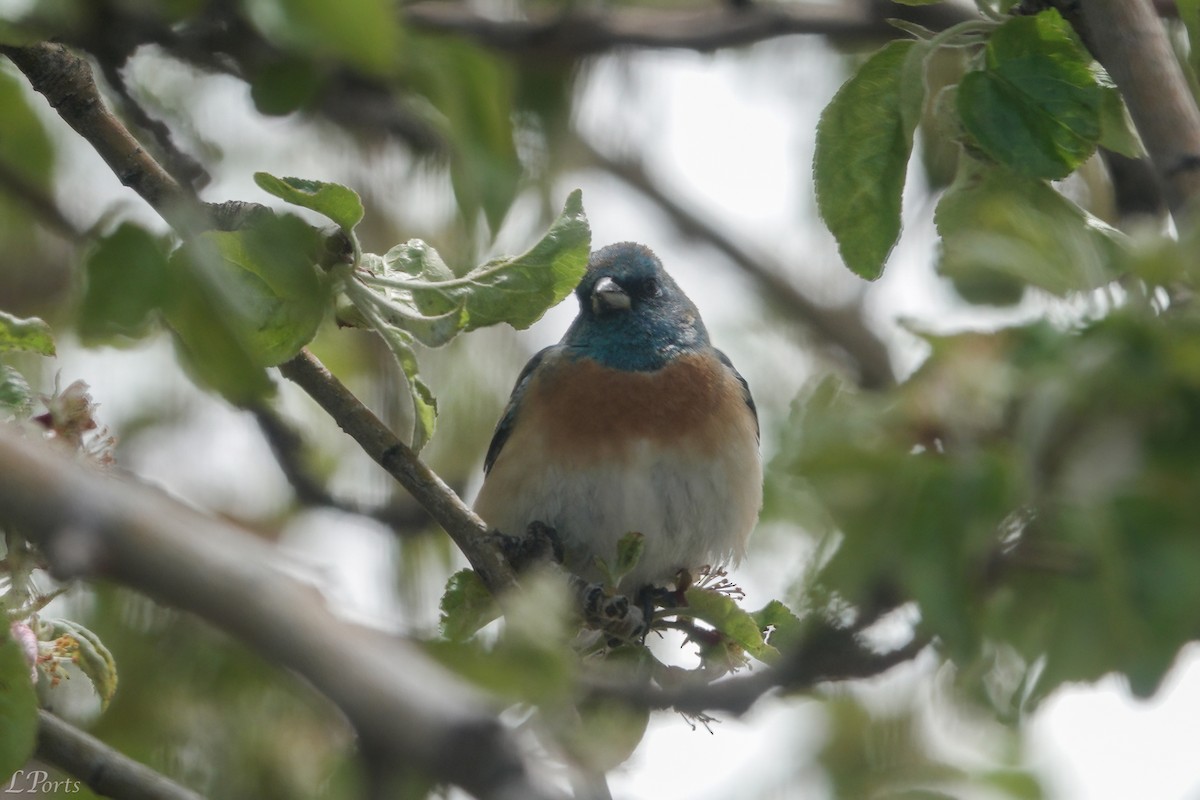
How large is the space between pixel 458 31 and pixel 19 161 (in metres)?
2.36

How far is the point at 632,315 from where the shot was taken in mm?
6484

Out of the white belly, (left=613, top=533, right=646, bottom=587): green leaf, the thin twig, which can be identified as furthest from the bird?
(left=613, top=533, right=646, bottom=587): green leaf

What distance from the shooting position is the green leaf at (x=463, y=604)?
3.92 m

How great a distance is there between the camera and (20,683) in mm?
2455

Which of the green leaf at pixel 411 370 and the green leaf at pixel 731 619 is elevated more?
the green leaf at pixel 411 370

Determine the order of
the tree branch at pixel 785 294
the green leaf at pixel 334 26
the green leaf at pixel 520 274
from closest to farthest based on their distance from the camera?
the green leaf at pixel 334 26
the green leaf at pixel 520 274
the tree branch at pixel 785 294

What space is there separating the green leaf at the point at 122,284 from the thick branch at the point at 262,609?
682 mm

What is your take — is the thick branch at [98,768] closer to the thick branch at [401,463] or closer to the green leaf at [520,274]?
the thick branch at [401,463]

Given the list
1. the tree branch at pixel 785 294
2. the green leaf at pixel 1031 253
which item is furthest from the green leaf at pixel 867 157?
the tree branch at pixel 785 294

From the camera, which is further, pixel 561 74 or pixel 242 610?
pixel 561 74

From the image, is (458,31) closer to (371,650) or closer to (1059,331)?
(1059,331)

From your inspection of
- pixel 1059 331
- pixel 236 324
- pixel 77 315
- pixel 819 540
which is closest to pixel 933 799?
pixel 819 540

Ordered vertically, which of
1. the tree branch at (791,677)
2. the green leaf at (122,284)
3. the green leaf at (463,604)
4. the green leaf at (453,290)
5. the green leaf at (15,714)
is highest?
the green leaf at (122,284)

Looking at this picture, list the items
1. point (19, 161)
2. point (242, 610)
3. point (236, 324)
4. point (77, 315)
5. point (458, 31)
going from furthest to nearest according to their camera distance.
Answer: point (458, 31) < point (19, 161) < point (77, 315) < point (236, 324) < point (242, 610)
